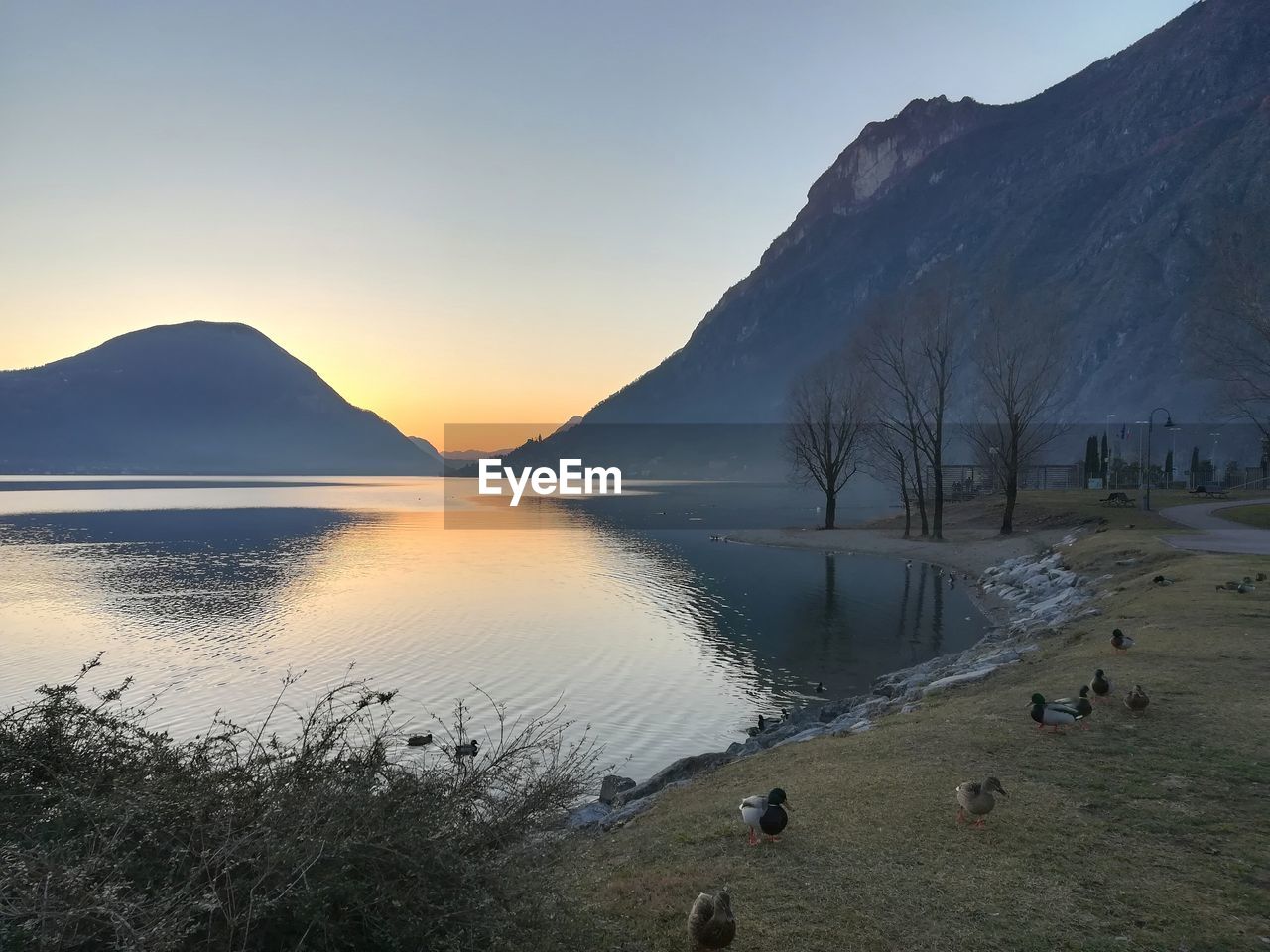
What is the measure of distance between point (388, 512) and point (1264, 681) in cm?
11161

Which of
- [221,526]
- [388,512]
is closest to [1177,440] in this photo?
[388,512]

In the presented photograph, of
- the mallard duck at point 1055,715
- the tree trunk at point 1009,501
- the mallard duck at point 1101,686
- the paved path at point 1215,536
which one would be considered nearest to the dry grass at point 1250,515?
the paved path at point 1215,536

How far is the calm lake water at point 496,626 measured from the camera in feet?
71.4

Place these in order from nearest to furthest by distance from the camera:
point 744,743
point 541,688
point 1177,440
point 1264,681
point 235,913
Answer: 1. point 235,913
2. point 1264,681
3. point 744,743
4. point 541,688
5. point 1177,440

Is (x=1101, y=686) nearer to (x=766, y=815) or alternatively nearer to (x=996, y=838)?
(x=996, y=838)

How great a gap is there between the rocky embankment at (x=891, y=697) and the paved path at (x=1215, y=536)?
5.32 metres

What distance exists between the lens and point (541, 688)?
888 inches

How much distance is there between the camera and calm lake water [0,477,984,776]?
2175 cm

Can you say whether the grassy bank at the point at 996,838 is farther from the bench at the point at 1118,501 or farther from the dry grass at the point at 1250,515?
the bench at the point at 1118,501

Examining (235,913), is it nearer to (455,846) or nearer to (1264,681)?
(455,846)

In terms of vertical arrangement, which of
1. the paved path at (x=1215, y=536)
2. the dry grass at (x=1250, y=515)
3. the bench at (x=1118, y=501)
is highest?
the bench at (x=1118, y=501)

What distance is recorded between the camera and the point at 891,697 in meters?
18.2

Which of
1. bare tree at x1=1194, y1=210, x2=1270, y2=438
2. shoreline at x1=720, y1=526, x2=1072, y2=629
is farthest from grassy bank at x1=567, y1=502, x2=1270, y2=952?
bare tree at x1=1194, y1=210, x2=1270, y2=438

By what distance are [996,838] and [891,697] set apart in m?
10.2
